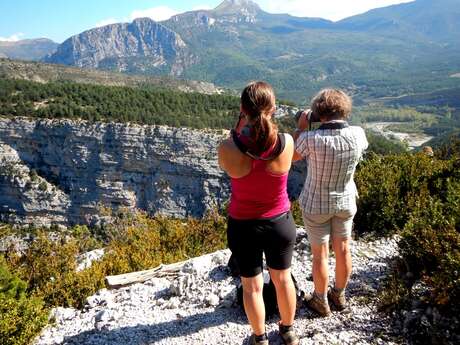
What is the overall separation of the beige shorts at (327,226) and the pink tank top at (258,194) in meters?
0.60

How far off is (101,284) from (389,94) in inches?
7623

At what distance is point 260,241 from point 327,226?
809mm

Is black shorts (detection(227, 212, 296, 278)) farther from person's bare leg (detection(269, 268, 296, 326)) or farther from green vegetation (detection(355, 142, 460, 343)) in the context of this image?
green vegetation (detection(355, 142, 460, 343))

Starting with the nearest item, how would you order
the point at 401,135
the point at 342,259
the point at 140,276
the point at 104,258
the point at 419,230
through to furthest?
the point at 342,259 → the point at 419,230 → the point at 140,276 → the point at 104,258 → the point at 401,135

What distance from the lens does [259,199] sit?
9.45ft

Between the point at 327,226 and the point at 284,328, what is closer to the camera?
the point at 284,328

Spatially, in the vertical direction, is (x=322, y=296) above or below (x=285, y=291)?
below

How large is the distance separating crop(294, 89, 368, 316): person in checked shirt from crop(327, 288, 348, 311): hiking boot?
0.13 meters

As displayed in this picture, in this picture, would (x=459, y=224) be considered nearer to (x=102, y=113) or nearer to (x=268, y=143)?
(x=268, y=143)

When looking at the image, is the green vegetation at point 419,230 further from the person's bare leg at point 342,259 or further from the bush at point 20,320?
the bush at point 20,320

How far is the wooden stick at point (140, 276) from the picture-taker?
203 inches

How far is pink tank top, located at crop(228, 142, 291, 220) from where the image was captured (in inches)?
111

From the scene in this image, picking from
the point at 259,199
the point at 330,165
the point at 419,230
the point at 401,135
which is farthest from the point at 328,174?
the point at 401,135

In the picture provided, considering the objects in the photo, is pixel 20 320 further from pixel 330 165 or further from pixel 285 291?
pixel 330 165
